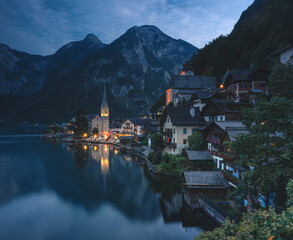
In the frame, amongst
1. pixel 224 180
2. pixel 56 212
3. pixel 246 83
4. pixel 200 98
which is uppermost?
pixel 246 83

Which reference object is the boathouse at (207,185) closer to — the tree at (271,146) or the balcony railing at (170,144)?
the tree at (271,146)

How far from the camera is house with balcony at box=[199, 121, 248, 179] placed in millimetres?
27105

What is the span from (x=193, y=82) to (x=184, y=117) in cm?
4439

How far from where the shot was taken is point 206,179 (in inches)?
1051

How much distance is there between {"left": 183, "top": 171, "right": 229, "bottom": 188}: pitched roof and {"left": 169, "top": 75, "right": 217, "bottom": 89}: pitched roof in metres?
61.7

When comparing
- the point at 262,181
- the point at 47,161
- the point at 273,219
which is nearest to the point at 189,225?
the point at 262,181

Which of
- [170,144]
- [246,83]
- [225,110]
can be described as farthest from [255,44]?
[170,144]

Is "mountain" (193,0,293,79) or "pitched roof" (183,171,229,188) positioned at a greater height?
"mountain" (193,0,293,79)

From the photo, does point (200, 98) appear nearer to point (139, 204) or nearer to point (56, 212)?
point (139, 204)

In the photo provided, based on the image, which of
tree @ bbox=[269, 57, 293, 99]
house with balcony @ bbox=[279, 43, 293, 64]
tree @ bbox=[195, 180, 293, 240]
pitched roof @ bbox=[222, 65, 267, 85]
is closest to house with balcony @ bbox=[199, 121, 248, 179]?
tree @ bbox=[269, 57, 293, 99]

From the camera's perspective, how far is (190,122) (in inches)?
1797

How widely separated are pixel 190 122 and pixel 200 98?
1275 centimetres

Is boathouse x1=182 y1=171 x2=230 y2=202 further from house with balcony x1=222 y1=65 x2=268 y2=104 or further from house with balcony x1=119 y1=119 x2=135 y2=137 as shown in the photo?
house with balcony x1=119 y1=119 x2=135 y2=137

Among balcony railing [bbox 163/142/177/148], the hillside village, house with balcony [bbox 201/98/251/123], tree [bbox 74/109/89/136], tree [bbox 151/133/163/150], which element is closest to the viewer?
the hillside village
